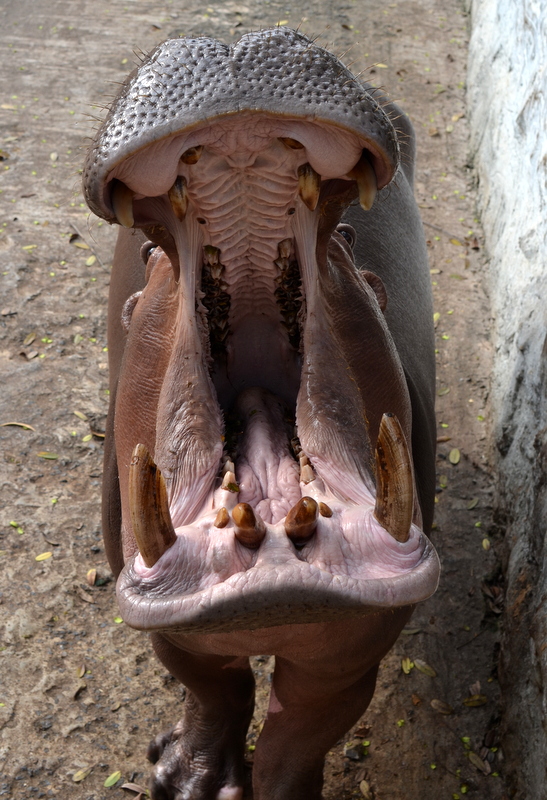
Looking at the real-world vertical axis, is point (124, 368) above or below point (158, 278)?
below

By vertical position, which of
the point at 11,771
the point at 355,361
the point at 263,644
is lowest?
the point at 11,771

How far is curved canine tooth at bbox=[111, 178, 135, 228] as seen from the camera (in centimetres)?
192

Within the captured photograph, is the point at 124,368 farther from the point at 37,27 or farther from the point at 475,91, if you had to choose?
the point at 37,27

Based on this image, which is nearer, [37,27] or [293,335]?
[293,335]

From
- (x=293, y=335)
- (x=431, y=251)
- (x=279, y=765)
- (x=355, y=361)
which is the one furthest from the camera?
(x=431, y=251)

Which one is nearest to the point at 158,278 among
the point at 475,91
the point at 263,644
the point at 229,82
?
the point at 229,82

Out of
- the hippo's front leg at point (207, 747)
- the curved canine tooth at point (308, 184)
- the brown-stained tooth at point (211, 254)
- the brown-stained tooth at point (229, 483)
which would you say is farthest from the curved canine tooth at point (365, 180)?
the hippo's front leg at point (207, 747)

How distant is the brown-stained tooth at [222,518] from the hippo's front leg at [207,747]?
1187 mm

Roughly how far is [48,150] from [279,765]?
4826 millimetres

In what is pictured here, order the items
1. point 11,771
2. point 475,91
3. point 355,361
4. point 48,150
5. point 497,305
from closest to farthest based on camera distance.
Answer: point 355,361
point 11,771
point 497,305
point 48,150
point 475,91

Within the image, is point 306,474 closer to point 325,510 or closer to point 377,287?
point 325,510

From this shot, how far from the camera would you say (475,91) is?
22.0 feet

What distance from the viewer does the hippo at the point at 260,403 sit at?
1.74 m

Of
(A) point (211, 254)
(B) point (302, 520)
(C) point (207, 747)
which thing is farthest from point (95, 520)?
(B) point (302, 520)
